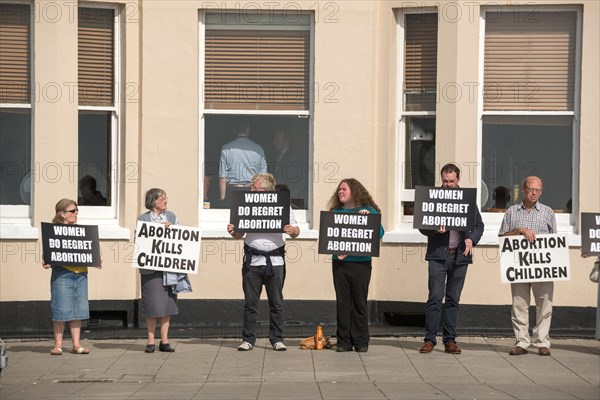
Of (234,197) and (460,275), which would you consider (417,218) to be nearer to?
(460,275)

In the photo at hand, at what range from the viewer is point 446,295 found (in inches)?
570

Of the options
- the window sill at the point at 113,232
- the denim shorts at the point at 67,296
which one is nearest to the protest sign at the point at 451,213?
the denim shorts at the point at 67,296

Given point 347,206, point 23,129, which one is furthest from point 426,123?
point 23,129

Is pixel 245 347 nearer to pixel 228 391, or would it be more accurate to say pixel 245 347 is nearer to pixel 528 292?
pixel 228 391

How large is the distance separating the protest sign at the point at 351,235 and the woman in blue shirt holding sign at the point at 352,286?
0.11m

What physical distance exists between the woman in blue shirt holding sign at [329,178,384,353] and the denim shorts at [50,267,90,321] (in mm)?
2680

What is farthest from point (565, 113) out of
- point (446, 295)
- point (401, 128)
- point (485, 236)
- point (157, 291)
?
point (157, 291)

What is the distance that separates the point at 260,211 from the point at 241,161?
2426 mm

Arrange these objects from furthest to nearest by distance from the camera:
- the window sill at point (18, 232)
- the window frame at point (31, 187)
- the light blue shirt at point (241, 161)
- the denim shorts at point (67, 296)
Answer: the light blue shirt at point (241, 161), the window frame at point (31, 187), the window sill at point (18, 232), the denim shorts at point (67, 296)

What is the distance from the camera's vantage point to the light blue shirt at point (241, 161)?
1677cm

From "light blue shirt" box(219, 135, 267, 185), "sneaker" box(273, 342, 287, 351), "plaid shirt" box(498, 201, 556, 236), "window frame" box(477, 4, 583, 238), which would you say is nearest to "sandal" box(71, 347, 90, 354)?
"sneaker" box(273, 342, 287, 351)

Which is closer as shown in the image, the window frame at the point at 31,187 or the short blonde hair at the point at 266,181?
the short blonde hair at the point at 266,181

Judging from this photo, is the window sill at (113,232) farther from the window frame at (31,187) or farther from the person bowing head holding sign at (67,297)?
the person bowing head holding sign at (67,297)

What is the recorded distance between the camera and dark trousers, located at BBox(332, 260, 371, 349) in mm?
14492
